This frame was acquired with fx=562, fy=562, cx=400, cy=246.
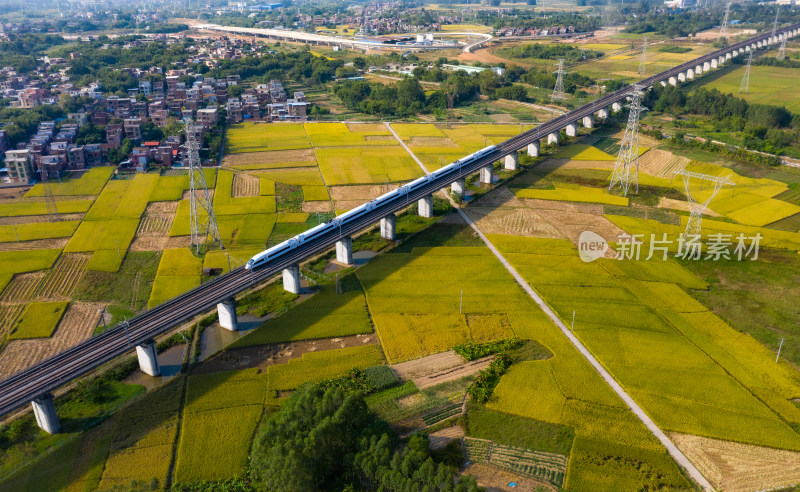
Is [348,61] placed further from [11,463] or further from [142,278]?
[11,463]

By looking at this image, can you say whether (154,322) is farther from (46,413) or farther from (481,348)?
(481,348)

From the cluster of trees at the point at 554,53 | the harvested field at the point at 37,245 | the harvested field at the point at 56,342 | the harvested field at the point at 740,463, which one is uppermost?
the cluster of trees at the point at 554,53

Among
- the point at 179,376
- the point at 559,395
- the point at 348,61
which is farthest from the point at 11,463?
the point at 348,61

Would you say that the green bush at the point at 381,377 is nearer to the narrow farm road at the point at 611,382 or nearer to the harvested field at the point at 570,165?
the narrow farm road at the point at 611,382

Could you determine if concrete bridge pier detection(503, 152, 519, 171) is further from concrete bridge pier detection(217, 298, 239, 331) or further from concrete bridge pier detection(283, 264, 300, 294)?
concrete bridge pier detection(217, 298, 239, 331)

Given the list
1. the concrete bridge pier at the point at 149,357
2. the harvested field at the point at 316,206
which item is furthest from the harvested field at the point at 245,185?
the concrete bridge pier at the point at 149,357
